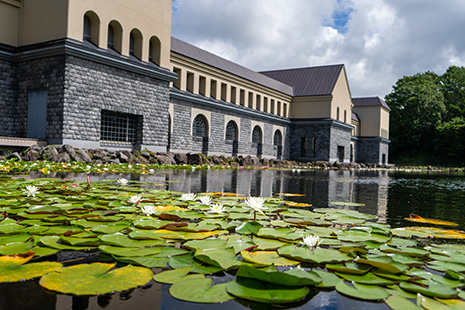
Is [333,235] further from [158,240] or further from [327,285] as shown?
[158,240]

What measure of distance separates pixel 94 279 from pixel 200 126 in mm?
23743

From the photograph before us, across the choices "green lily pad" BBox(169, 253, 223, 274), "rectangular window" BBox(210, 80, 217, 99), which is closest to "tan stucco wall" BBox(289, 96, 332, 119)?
"rectangular window" BBox(210, 80, 217, 99)

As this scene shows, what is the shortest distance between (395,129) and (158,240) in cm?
6551

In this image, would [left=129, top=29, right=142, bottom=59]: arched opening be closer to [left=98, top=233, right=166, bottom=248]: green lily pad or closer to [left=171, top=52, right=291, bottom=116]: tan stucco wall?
[left=171, top=52, right=291, bottom=116]: tan stucco wall

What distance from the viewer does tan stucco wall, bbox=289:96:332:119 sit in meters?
35.2

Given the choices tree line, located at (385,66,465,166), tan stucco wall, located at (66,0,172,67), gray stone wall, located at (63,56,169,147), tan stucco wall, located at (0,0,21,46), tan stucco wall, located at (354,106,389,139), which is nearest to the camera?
gray stone wall, located at (63,56,169,147)

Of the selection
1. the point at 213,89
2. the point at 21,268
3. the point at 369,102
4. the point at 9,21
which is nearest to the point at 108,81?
the point at 9,21

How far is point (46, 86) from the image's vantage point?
1473 centimetres

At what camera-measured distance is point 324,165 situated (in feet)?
97.2

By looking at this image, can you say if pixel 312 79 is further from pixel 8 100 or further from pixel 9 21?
pixel 8 100

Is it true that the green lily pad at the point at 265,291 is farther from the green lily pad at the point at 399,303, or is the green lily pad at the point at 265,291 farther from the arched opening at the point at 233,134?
the arched opening at the point at 233,134

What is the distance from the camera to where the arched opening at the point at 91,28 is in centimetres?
1571

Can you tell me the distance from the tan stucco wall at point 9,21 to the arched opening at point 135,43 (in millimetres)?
5008

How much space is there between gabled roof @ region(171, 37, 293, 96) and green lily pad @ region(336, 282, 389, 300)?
22.6 metres
